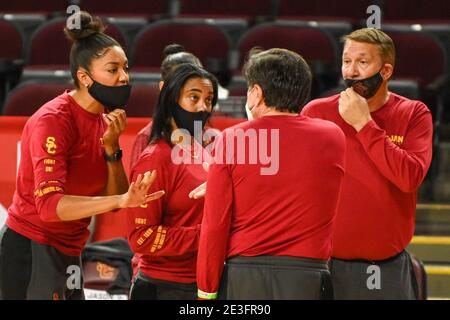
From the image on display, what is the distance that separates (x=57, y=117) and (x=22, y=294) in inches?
26.5

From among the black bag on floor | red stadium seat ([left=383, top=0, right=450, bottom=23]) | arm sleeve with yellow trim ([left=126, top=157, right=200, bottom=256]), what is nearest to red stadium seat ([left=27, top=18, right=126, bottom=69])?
red stadium seat ([left=383, top=0, right=450, bottom=23])

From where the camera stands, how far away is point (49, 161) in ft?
10.5

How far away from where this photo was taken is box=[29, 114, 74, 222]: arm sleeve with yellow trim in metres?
3.18

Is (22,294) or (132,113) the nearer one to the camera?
(22,294)

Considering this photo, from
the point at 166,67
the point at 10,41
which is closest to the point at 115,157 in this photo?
the point at 166,67

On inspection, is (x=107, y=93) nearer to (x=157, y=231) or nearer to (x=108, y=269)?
(x=157, y=231)

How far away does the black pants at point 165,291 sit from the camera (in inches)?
129

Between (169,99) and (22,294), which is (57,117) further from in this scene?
(22,294)

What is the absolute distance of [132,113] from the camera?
5.81 m

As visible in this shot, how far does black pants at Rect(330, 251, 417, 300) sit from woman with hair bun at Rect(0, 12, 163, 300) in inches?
35.2

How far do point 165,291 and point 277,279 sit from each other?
24.1 inches

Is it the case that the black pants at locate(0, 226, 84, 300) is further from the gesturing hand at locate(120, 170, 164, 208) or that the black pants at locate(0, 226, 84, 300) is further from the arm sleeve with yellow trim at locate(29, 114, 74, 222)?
the gesturing hand at locate(120, 170, 164, 208)

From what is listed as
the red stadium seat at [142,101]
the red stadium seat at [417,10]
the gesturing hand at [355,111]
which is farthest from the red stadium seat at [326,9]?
the gesturing hand at [355,111]

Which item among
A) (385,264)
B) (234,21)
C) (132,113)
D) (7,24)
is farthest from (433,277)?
(7,24)
